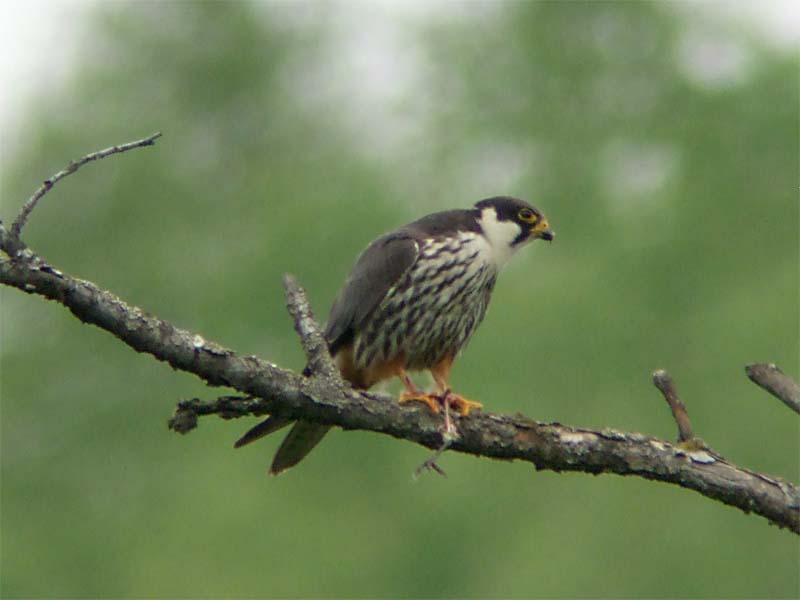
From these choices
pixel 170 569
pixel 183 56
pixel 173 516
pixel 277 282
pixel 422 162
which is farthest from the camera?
pixel 183 56

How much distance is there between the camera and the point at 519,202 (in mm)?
6094

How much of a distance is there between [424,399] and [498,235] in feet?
4.96

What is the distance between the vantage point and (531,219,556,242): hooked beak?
6.11 meters

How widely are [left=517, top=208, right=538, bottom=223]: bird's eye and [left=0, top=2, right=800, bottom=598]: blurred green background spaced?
712 cm

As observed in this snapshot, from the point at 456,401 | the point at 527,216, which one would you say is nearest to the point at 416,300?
the point at 527,216

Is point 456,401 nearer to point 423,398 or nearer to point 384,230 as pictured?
point 423,398

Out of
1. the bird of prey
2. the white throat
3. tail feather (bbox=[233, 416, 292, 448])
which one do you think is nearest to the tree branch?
tail feather (bbox=[233, 416, 292, 448])

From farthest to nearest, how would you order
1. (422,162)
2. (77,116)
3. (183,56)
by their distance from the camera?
1. (183,56)
2. (422,162)
3. (77,116)

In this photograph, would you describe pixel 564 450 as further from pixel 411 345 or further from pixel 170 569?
pixel 170 569

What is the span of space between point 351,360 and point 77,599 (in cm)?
1230

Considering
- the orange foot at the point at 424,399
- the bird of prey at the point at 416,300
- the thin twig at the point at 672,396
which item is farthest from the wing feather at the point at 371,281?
the thin twig at the point at 672,396

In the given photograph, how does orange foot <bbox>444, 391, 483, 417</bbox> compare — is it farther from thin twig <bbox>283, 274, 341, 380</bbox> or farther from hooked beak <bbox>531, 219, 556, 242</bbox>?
hooked beak <bbox>531, 219, 556, 242</bbox>

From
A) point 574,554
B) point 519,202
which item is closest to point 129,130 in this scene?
point 574,554

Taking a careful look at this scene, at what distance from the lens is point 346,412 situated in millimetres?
3859
